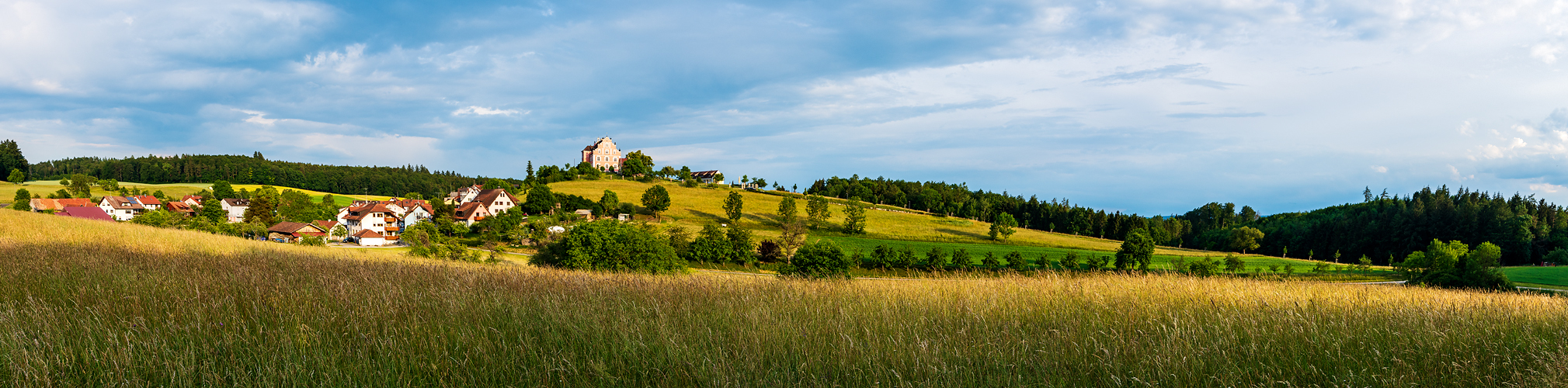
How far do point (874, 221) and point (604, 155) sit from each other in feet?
323

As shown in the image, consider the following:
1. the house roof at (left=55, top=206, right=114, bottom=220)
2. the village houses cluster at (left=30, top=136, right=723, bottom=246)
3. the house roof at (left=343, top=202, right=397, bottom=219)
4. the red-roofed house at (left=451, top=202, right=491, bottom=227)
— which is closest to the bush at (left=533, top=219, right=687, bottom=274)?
the house roof at (left=55, top=206, right=114, bottom=220)

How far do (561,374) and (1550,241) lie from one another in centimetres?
15681

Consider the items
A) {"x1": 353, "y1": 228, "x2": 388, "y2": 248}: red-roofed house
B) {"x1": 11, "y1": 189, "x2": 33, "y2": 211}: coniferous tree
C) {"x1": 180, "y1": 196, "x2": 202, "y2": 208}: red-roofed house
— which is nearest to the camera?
{"x1": 11, "y1": 189, "x2": 33, "y2": 211}: coniferous tree

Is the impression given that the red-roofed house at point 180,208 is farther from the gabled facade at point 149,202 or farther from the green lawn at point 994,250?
the green lawn at point 994,250

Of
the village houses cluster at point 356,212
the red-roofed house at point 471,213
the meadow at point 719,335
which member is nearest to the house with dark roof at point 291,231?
the village houses cluster at point 356,212

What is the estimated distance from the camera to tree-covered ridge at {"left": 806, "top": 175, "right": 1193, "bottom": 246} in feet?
386

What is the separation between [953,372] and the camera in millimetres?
3426

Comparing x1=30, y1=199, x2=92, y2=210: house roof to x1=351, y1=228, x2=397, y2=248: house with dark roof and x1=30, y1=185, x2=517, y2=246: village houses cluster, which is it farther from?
x1=351, y1=228, x2=397, y2=248: house with dark roof

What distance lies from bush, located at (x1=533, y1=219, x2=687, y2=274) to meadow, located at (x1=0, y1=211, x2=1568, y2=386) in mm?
34818

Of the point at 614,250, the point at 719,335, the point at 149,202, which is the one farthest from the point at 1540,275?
the point at 149,202

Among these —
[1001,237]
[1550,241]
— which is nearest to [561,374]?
[1001,237]

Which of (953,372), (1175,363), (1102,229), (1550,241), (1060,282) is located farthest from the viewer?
(1102,229)

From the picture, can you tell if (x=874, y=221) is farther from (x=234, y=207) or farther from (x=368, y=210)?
(x=234, y=207)

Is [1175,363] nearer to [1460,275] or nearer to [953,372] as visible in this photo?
[953,372]
